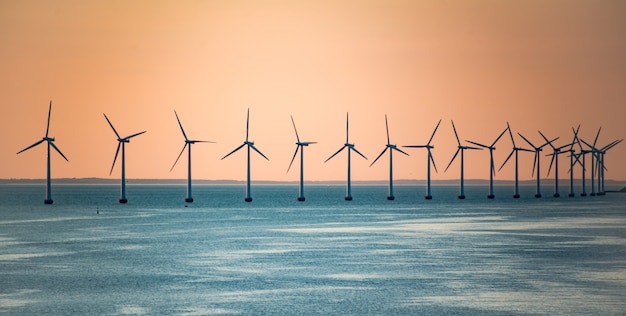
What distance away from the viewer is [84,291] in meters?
46.7

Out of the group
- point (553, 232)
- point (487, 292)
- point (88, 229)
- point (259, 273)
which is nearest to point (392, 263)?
point (259, 273)

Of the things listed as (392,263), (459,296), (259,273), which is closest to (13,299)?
(259,273)

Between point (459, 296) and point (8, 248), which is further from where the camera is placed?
point (8, 248)

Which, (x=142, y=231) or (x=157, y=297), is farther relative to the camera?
(x=142, y=231)

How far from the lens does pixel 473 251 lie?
7056 cm

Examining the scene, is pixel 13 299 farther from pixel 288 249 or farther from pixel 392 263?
pixel 288 249

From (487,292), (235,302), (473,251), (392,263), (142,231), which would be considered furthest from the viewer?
(142,231)

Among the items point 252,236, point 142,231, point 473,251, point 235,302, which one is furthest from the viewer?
point 142,231

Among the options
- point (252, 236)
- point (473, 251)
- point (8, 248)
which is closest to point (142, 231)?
point (252, 236)

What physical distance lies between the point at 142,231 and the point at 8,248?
1056 inches

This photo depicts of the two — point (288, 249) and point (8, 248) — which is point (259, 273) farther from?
point (8, 248)

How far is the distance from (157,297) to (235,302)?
440 centimetres

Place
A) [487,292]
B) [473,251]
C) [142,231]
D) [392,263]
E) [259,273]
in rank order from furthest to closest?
[142,231] < [473,251] < [392,263] < [259,273] < [487,292]

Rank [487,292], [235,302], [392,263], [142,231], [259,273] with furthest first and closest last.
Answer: [142,231] < [392,263] < [259,273] < [487,292] < [235,302]
